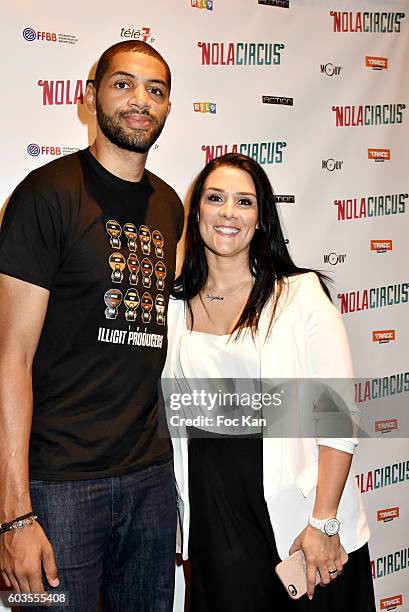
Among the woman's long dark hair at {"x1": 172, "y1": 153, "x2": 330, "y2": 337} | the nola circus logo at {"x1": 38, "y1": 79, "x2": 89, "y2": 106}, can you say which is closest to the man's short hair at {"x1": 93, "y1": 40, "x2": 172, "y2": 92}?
the woman's long dark hair at {"x1": 172, "y1": 153, "x2": 330, "y2": 337}

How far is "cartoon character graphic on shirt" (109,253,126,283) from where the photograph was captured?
1.78m

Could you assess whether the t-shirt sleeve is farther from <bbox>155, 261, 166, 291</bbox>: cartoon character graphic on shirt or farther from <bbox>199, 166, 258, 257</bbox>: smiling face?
<bbox>199, 166, 258, 257</bbox>: smiling face

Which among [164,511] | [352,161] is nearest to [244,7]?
[352,161]

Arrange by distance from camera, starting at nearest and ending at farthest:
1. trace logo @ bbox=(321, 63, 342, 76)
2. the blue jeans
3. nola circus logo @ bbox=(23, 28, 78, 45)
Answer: the blue jeans → nola circus logo @ bbox=(23, 28, 78, 45) → trace logo @ bbox=(321, 63, 342, 76)

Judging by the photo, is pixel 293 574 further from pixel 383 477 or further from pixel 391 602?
pixel 391 602

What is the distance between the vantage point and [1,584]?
2471 mm

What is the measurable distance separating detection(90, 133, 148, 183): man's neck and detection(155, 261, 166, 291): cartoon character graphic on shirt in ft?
0.78

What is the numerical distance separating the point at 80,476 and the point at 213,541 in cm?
44

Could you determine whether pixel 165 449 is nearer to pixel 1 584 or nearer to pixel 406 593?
pixel 1 584

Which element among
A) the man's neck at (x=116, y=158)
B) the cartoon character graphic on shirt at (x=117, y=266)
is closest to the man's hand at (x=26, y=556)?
the cartoon character graphic on shirt at (x=117, y=266)

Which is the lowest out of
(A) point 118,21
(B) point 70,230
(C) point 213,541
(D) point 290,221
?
(C) point 213,541

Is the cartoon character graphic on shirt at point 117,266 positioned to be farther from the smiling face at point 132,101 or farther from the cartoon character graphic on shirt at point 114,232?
the smiling face at point 132,101

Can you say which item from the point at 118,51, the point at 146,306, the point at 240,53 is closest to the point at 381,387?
the point at 240,53

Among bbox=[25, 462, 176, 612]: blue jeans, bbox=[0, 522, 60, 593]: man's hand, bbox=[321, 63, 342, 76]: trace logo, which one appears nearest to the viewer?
bbox=[0, 522, 60, 593]: man's hand
